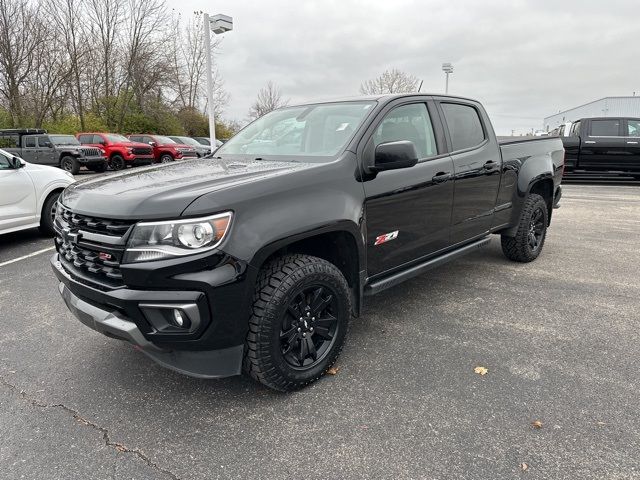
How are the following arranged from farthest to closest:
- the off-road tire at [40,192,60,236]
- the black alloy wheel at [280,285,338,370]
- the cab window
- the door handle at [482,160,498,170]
→ 1. the off-road tire at [40,192,60,236]
2. the door handle at [482,160,498,170]
3. the cab window
4. the black alloy wheel at [280,285,338,370]

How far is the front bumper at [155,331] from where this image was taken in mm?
2174

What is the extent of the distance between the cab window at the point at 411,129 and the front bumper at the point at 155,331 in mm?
1728

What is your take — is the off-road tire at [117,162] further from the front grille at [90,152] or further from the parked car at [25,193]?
the parked car at [25,193]

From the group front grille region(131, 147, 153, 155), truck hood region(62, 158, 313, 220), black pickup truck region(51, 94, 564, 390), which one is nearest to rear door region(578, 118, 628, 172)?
black pickup truck region(51, 94, 564, 390)

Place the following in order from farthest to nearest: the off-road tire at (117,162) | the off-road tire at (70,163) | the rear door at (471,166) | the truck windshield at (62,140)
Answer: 1. the off-road tire at (117,162)
2. the off-road tire at (70,163)
3. the truck windshield at (62,140)
4. the rear door at (471,166)

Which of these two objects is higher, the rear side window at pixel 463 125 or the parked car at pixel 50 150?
the parked car at pixel 50 150

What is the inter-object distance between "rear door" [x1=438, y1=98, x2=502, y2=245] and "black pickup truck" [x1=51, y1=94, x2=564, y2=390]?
0.02 metres

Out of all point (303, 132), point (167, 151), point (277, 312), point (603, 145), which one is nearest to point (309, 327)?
point (277, 312)

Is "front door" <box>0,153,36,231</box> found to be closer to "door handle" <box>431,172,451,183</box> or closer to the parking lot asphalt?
the parking lot asphalt

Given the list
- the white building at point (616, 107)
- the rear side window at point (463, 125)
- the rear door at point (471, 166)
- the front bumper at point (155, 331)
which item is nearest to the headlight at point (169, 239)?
the front bumper at point (155, 331)

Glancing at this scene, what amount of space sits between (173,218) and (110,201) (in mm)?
428

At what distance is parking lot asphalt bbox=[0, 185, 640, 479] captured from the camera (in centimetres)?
211

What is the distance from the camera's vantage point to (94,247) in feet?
7.73

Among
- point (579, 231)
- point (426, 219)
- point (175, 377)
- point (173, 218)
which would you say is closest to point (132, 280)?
point (173, 218)
